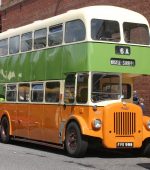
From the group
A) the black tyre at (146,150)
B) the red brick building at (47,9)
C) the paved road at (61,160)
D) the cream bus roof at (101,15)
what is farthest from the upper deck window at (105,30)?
the red brick building at (47,9)

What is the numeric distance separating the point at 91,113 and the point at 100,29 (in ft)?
7.73

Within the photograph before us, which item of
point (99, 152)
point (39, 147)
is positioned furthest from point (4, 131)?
point (99, 152)

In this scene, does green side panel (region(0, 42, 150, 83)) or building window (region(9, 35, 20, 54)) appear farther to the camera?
building window (region(9, 35, 20, 54))

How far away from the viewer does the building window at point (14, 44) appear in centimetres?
1955

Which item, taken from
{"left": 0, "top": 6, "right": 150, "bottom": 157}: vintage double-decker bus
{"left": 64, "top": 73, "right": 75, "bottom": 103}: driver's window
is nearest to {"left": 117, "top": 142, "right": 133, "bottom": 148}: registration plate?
{"left": 0, "top": 6, "right": 150, "bottom": 157}: vintage double-decker bus

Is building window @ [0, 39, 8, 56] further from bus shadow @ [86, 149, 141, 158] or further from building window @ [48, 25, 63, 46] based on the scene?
bus shadow @ [86, 149, 141, 158]

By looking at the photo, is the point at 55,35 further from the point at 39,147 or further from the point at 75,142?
the point at 39,147

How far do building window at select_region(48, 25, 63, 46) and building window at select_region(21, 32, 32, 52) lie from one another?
152 cm

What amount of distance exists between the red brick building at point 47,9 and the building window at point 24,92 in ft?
20.3

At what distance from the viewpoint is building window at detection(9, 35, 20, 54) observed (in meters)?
19.5

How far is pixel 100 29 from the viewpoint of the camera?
1533 centimetres

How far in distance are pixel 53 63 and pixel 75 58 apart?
1.39m

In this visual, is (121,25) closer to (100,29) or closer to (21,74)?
(100,29)

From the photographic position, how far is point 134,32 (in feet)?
49.8
